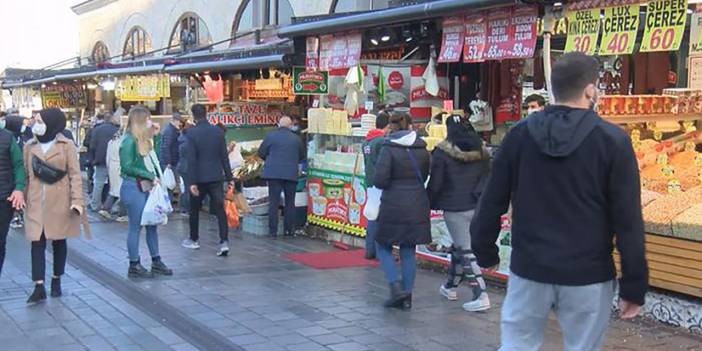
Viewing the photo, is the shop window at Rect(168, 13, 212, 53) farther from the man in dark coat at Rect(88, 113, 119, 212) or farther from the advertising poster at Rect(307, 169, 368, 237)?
the advertising poster at Rect(307, 169, 368, 237)

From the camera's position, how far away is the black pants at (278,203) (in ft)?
34.8

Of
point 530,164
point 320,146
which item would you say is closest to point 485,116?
point 320,146

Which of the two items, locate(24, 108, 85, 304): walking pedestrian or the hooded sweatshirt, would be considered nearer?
the hooded sweatshirt

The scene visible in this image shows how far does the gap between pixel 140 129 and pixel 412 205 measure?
2.86 metres

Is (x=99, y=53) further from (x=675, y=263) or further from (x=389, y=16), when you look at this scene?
(x=675, y=263)

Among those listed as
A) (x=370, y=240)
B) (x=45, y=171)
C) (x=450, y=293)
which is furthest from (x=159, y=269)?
(x=450, y=293)

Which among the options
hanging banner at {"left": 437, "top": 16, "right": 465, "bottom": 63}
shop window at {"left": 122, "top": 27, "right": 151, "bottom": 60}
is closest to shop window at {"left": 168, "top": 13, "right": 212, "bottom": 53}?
shop window at {"left": 122, "top": 27, "right": 151, "bottom": 60}

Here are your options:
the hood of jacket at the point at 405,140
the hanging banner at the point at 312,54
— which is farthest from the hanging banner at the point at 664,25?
the hanging banner at the point at 312,54

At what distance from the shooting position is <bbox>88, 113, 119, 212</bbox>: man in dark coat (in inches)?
498

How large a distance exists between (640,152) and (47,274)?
19.7 ft

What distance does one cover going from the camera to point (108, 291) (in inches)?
291

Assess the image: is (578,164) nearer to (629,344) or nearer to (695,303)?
(629,344)

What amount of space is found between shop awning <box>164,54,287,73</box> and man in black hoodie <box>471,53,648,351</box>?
28.6 ft

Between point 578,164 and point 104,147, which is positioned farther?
point 104,147
